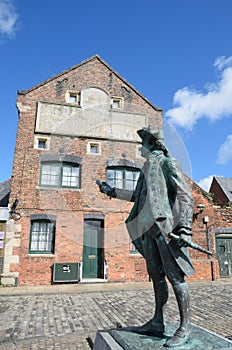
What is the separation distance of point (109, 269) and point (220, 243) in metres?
6.58

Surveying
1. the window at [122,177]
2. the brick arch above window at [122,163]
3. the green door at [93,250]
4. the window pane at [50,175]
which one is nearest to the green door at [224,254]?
the window at [122,177]

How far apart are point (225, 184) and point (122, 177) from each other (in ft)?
53.1

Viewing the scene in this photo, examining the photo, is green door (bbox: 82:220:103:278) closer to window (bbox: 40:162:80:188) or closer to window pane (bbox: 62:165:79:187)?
window pane (bbox: 62:165:79:187)

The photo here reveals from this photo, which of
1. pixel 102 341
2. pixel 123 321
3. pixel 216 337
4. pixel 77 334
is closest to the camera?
pixel 216 337

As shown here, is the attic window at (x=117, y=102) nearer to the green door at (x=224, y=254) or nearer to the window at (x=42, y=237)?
the window at (x=42, y=237)

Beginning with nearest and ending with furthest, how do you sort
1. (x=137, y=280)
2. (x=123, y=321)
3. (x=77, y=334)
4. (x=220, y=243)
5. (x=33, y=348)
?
1. (x=33, y=348)
2. (x=77, y=334)
3. (x=123, y=321)
4. (x=137, y=280)
5. (x=220, y=243)

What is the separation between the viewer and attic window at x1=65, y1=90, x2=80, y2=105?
45.8 ft

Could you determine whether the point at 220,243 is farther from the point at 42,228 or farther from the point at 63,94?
the point at 63,94

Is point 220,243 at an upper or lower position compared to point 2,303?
upper

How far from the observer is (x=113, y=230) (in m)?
12.9

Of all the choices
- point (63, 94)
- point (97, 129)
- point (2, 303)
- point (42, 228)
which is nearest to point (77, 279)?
point (42, 228)

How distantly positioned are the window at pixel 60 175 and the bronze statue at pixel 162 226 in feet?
31.1

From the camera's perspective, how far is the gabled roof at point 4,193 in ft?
43.6

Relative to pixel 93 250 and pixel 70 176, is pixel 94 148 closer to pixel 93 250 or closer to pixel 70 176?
pixel 70 176
